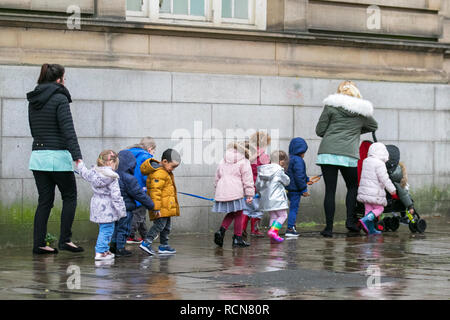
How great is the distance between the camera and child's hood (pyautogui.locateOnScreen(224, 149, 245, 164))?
37.2 ft

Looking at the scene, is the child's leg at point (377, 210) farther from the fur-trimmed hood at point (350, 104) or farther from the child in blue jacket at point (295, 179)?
the fur-trimmed hood at point (350, 104)

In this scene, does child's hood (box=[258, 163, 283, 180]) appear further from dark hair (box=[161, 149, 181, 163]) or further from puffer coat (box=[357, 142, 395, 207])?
dark hair (box=[161, 149, 181, 163])

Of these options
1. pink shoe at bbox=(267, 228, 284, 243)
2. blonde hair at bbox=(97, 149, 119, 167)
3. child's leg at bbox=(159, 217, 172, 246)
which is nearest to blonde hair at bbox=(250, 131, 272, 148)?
pink shoe at bbox=(267, 228, 284, 243)

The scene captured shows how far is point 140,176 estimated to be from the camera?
37.7 feet

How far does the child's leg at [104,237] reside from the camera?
399 inches

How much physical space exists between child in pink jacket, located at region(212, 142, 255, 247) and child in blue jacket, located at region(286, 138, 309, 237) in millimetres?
1357

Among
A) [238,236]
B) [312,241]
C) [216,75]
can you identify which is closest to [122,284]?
[238,236]

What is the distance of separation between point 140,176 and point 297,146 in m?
2.39

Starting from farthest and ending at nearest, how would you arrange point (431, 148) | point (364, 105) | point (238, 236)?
point (431, 148) → point (364, 105) → point (238, 236)

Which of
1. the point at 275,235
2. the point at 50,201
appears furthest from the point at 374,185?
the point at 50,201

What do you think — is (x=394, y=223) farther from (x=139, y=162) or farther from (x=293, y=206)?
(x=139, y=162)

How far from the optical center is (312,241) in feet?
39.1

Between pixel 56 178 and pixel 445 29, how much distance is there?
25.6 feet
